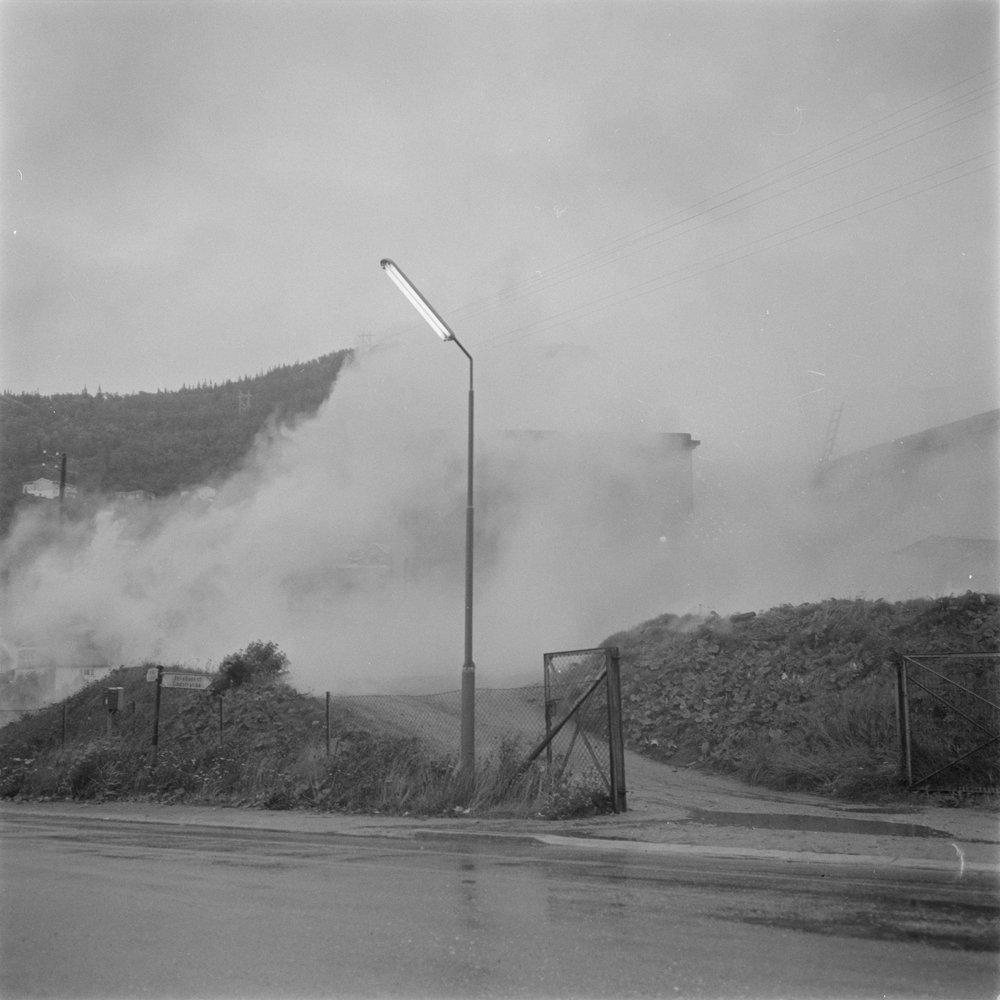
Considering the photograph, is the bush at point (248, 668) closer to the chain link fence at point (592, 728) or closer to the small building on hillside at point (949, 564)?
the chain link fence at point (592, 728)

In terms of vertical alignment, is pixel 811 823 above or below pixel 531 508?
below

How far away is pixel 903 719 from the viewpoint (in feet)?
44.5

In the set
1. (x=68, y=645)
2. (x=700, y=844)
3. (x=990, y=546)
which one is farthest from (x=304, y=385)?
(x=700, y=844)

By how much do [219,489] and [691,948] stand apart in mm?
32746

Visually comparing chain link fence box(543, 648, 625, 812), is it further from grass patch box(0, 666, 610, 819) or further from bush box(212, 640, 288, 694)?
bush box(212, 640, 288, 694)

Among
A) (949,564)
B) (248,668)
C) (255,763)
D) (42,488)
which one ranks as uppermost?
(42,488)

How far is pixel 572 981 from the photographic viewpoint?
484cm

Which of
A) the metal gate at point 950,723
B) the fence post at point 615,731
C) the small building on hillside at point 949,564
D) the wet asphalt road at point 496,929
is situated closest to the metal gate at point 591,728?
the fence post at point 615,731

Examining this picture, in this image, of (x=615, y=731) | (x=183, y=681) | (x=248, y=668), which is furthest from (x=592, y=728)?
(x=248, y=668)

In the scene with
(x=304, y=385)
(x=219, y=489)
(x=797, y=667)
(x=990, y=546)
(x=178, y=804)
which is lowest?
(x=178, y=804)

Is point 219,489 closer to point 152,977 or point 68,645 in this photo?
point 68,645

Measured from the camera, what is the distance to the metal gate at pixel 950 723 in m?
13.6

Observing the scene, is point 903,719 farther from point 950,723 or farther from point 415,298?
point 415,298

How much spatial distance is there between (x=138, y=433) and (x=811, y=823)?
6198cm
